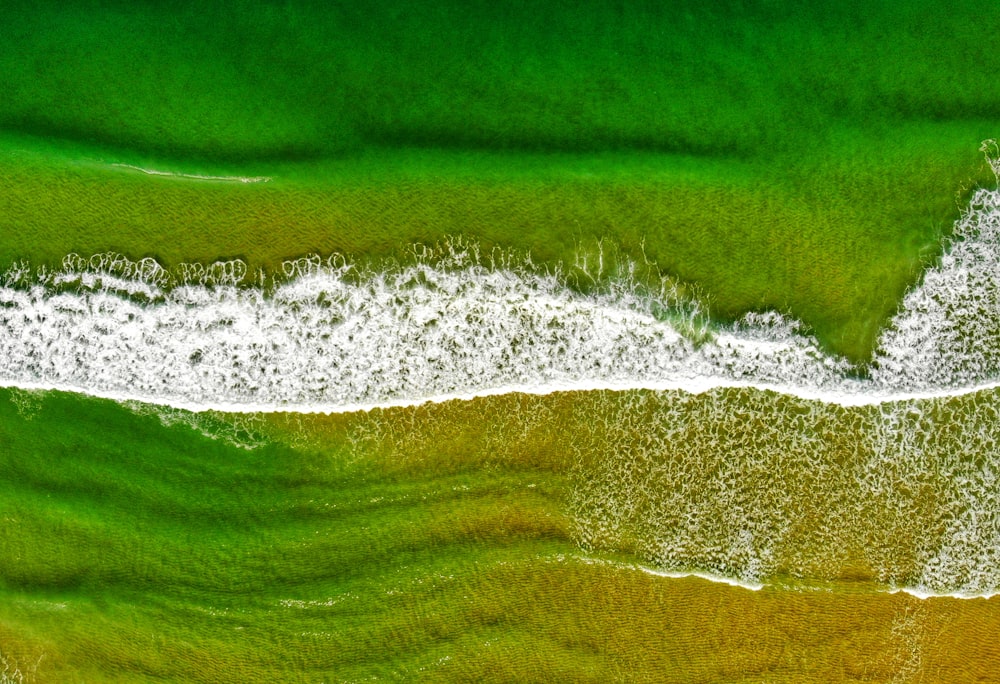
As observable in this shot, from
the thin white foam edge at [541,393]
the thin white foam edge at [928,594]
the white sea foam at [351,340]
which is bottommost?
the thin white foam edge at [928,594]

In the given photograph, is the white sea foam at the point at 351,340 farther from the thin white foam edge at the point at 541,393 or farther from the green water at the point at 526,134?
the green water at the point at 526,134

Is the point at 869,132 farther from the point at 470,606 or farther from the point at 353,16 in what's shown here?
the point at 470,606

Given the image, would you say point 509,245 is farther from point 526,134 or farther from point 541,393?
point 541,393

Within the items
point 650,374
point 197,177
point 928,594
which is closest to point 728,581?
point 928,594

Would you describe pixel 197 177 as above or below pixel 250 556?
above

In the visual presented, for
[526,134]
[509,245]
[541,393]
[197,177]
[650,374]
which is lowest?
[541,393]

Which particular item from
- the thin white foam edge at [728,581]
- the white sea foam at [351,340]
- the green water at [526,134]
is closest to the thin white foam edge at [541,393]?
the white sea foam at [351,340]
